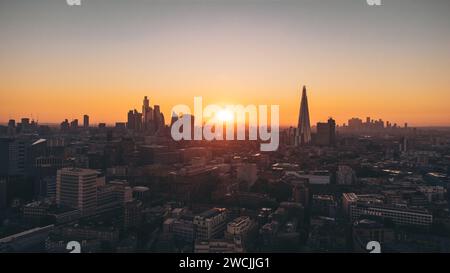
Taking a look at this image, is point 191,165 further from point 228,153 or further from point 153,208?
point 153,208

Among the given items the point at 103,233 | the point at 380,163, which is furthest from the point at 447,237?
the point at 103,233

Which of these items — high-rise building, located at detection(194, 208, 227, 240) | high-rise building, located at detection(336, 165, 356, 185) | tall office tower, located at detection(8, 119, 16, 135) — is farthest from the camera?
high-rise building, located at detection(336, 165, 356, 185)

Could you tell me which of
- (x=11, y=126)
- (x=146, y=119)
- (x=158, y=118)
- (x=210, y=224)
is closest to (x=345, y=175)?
(x=210, y=224)

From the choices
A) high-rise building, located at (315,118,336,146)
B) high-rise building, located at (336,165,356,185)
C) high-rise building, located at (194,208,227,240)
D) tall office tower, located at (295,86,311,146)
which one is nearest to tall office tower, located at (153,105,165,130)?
high-rise building, located at (194,208,227,240)

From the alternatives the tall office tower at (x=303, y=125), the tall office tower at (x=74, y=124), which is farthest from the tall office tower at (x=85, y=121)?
the tall office tower at (x=303, y=125)

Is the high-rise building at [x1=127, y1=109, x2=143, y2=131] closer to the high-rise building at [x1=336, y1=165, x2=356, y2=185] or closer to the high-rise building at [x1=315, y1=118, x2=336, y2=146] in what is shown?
the high-rise building at [x1=315, y1=118, x2=336, y2=146]

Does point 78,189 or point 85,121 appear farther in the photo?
point 85,121

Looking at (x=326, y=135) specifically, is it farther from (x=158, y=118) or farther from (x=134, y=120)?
(x=134, y=120)

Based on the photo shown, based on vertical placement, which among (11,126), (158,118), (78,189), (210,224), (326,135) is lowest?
(210,224)
